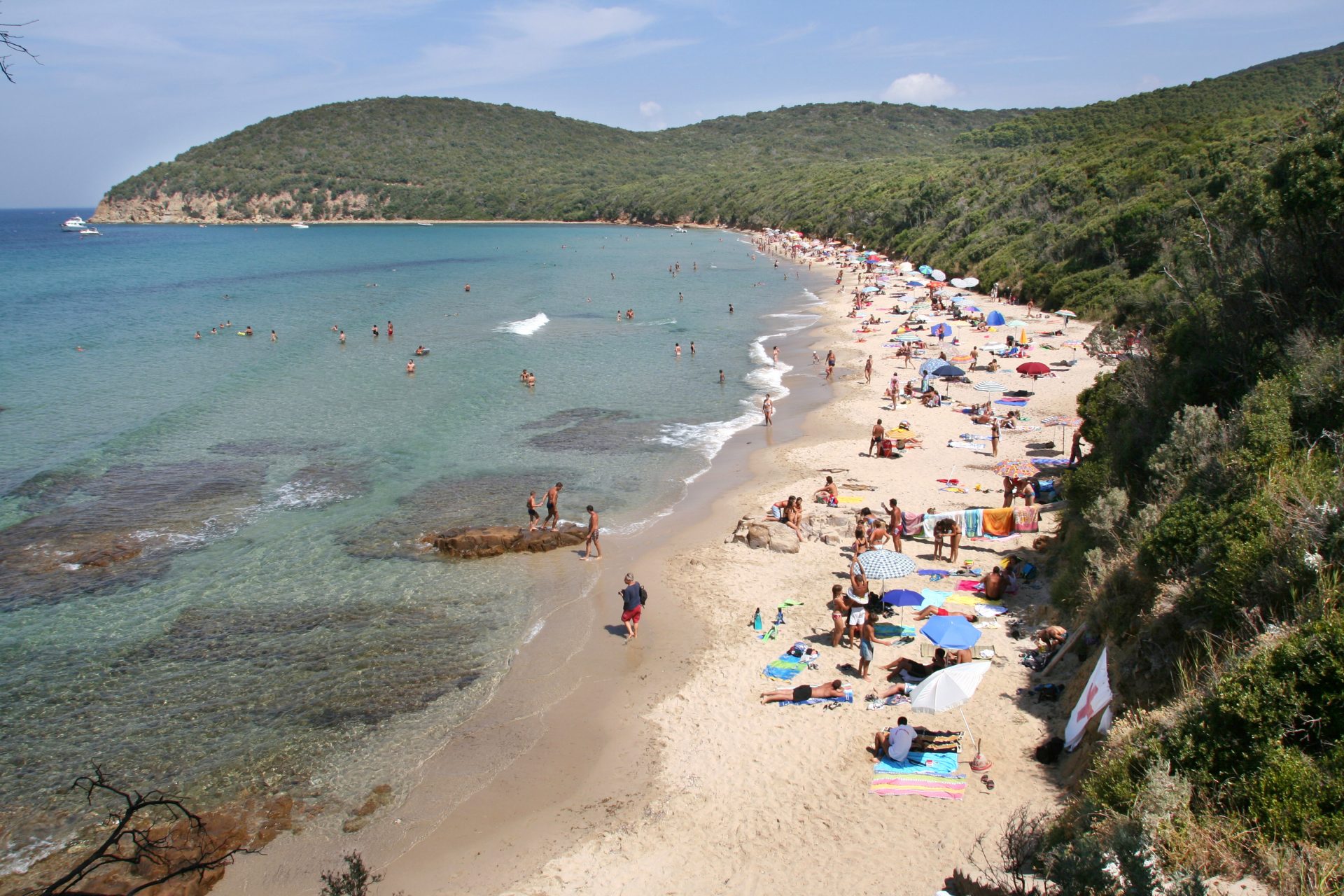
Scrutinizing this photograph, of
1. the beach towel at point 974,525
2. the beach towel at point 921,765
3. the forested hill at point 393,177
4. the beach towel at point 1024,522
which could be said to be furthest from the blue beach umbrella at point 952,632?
the forested hill at point 393,177

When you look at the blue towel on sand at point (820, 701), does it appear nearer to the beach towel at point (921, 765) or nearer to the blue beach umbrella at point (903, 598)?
the beach towel at point (921, 765)

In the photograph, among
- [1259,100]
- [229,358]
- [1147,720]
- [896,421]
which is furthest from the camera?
[1259,100]

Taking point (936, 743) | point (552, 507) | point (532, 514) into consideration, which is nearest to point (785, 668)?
point (936, 743)

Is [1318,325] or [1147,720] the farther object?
[1318,325]

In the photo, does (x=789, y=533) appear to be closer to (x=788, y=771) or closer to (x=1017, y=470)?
(x=1017, y=470)

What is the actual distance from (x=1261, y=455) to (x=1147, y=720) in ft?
12.9

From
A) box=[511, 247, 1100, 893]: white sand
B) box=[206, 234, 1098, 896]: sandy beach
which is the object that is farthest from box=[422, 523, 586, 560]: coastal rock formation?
box=[511, 247, 1100, 893]: white sand

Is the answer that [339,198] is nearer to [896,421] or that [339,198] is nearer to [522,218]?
[522,218]

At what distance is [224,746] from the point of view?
11547 mm

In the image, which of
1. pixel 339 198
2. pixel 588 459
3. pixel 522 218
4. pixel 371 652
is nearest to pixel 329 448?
pixel 588 459

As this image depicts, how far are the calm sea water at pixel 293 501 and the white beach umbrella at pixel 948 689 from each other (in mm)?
6145

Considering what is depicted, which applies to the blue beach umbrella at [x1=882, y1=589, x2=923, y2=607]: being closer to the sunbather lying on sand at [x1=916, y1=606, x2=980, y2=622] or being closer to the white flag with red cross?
the sunbather lying on sand at [x1=916, y1=606, x2=980, y2=622]

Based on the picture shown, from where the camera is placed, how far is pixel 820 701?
38.4ft

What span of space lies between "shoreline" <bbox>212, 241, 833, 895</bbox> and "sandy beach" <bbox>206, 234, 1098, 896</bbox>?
0.09 ft
